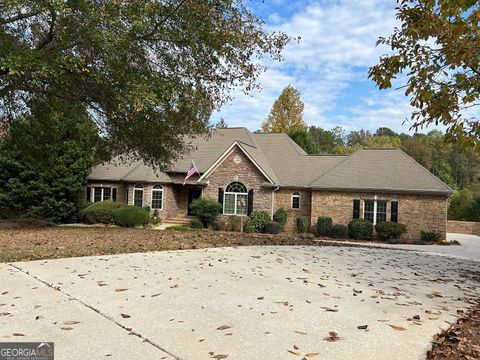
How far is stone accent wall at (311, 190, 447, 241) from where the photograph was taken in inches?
944

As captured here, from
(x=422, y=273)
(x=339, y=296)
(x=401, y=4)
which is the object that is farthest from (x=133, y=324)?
(x=422, y=273)

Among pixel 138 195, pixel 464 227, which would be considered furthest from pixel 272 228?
pixel 464 227

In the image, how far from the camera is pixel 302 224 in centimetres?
2630

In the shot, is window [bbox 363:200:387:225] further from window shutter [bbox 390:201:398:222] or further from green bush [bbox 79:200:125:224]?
green bush [bbox 79:200:125:224]

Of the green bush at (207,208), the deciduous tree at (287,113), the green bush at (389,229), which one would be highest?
the deciduous tree at (287,113)

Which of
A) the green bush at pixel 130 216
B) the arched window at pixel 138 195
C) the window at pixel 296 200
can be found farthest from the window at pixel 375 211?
the arched window at pixel 138 195

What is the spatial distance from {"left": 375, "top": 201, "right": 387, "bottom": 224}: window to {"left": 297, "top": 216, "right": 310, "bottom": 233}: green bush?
4.26 metres

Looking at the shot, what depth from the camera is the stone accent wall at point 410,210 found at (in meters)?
24.0

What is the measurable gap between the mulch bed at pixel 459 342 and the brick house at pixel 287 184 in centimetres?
1874

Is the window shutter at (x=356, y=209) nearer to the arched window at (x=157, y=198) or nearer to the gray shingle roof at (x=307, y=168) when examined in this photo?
the gray shingle roof at (x=307, y=168)

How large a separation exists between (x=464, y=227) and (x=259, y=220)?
19.7 metres

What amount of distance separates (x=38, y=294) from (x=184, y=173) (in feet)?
79.4

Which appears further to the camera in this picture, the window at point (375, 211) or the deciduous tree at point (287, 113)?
the deciduous tree at point (287, 113)

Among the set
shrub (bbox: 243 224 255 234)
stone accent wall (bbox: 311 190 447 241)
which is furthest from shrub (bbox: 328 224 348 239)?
shrub (bbox: 243 224 255 234)
